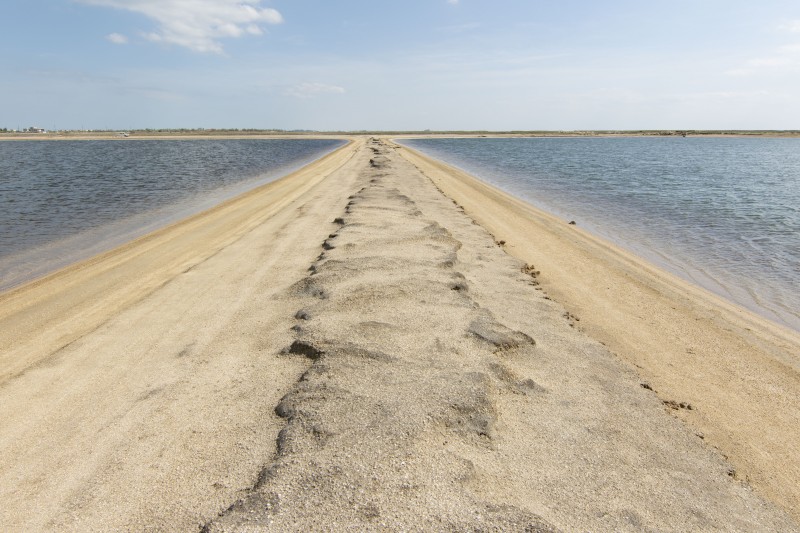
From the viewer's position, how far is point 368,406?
434 centimetres

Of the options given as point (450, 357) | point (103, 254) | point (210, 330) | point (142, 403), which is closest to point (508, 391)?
point (450, 357)

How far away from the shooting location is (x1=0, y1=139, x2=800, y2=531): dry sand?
3408mm

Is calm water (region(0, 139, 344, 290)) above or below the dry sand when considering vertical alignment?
below

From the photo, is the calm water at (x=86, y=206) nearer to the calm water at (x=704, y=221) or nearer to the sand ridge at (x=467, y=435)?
the sand ridge at (x=467, y=435)

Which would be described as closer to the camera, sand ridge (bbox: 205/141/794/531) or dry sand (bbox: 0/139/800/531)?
sand ridge (bbox: 205/141/794/531)

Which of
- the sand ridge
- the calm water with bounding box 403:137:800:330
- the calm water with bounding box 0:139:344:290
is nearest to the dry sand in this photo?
the sand ridge

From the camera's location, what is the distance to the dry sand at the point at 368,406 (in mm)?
3408

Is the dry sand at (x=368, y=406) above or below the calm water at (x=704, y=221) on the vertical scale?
above

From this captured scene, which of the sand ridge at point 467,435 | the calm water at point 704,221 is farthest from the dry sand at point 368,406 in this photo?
the calm water at point 704,221

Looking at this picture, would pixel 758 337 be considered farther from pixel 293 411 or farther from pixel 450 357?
pixel 293 411

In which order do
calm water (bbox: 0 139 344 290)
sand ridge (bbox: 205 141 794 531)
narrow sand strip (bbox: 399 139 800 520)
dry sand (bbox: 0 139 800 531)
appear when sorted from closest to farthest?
1. sand ridge (bbox: 205 141 794 531)
2. dry sand (bbox: 0 139 800 531)
3. narrow sand strip (bbox: 399 139 800 520)
4. calm water (bbox: 0 139 344 290)

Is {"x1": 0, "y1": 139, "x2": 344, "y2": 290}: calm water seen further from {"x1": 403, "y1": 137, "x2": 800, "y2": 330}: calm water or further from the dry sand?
{"x1": 403, "y1": 137, "x2": 800, "y2": 330}: calm water

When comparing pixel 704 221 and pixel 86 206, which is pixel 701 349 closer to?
pixel 704 221

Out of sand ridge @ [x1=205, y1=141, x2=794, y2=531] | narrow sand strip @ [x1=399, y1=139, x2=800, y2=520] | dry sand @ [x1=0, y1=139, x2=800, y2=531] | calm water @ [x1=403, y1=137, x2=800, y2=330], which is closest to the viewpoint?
sand ridge @ [x1=205, y1=141, x2=794, y2=531]
